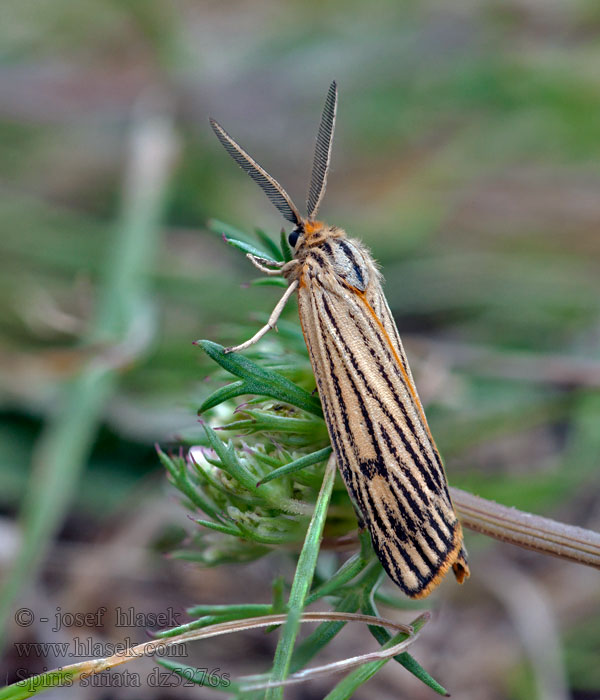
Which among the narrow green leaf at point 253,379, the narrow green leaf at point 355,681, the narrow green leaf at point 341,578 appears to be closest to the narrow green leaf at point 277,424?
the narrow green leaf at point 253,379

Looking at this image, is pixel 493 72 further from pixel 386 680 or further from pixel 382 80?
pixel 386 680

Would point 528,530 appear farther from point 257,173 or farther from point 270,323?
point 257,173

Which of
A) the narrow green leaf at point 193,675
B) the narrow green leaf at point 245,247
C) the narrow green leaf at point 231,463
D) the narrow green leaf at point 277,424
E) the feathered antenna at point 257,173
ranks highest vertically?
the feathered antenna at point 257,173

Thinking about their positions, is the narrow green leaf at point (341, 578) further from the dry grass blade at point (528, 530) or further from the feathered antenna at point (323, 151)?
the feathered antenna at point (323, 151)

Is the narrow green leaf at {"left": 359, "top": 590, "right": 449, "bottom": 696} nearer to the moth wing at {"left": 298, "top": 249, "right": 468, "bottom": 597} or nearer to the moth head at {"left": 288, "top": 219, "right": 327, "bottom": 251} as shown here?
the moth wing at {"left": 298, "top": 249, "right": 468, "bottom": 597}

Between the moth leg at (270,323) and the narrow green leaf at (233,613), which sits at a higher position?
the moth leg at (270,323)

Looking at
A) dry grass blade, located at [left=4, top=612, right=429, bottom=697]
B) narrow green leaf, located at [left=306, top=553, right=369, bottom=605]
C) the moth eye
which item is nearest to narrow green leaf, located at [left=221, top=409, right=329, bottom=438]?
narrow green leaf, located at [left=306, top=553, right=369, bottom=605]

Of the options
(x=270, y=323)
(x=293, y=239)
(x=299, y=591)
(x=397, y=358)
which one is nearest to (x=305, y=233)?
(x=293, y=239)
